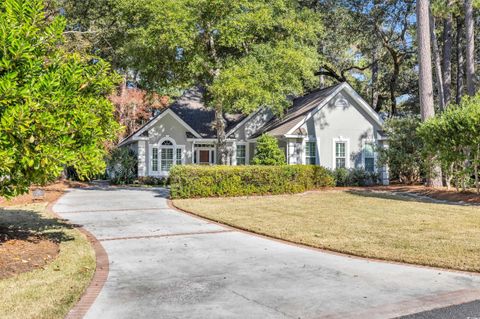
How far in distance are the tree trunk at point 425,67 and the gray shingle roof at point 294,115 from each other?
5.11 meters

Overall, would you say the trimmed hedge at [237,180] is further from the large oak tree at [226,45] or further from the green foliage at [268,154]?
the large oak tree at [226,45]

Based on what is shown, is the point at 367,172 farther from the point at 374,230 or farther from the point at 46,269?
the point at 46,269

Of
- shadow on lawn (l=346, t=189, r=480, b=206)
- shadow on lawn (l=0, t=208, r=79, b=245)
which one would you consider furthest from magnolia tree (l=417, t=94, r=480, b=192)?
shadow on lawn (l=0, t=208, r=79, b=245)

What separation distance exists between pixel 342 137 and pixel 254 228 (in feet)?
51.0

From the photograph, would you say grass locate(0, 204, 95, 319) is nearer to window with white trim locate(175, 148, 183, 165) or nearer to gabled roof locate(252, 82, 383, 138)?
gabled roof locate(252, 82, 383, 138)

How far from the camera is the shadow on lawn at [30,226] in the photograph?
29.0 feet

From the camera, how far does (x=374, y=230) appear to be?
10078 mm

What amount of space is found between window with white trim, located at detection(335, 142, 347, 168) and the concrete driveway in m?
16.1

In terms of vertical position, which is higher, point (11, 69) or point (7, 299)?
point (11, 69)

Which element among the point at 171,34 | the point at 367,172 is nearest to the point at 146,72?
Result: the point at 171,34

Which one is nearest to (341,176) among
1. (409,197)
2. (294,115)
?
(294,115)

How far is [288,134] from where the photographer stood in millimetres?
22812

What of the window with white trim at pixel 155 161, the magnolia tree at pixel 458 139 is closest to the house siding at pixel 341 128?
the magnolia tree at pixel 458 139

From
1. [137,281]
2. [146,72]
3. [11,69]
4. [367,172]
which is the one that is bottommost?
[137,281]
